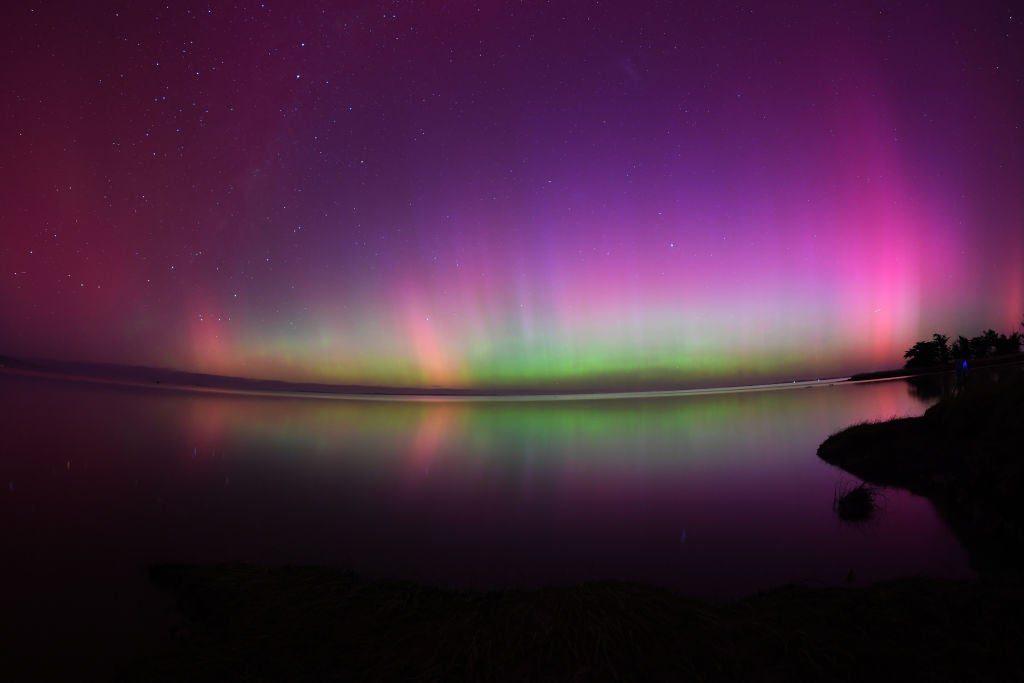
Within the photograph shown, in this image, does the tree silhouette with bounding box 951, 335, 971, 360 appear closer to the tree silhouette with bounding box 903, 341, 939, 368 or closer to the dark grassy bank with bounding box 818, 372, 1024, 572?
the tree silhouette with bounding box 903, 341, 939, 368

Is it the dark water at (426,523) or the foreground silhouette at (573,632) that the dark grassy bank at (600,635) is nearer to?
the foreground silhouette at (573,632)

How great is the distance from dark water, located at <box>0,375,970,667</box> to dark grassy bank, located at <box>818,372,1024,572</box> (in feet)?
2.00

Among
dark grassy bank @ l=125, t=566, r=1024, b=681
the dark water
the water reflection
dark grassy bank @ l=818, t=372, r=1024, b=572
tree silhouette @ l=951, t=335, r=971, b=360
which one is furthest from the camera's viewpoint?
tree silhouette @ l=951, t=335, r=971, b=360

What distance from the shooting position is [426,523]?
495 inches

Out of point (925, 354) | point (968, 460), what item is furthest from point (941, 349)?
point (968, 460)

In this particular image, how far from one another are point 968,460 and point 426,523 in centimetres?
1455

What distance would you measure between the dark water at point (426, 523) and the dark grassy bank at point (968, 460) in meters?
0.61

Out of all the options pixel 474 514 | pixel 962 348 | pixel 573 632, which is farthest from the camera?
pixel 962 348

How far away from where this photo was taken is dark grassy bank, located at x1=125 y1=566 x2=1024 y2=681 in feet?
13.1


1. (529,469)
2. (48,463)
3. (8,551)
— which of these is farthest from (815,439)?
(48,463)

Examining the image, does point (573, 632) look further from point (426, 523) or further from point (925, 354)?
point (925, 354)

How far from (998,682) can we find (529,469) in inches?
723

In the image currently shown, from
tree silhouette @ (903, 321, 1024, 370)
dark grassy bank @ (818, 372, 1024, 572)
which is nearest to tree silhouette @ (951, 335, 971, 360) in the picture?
tree silhouette @ (903, 321, 1024, 370)

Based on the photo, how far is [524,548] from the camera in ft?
34.3
